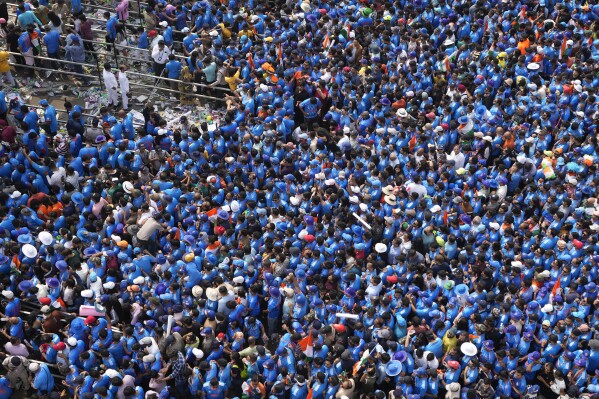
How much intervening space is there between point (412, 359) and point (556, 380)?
2.57 meters

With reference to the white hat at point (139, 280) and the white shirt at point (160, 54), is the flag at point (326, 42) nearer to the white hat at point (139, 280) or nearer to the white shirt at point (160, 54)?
the white shirt at point (160, 54)

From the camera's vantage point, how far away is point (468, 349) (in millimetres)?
15156

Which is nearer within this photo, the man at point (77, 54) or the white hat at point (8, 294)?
the white hat at point (8, 294)

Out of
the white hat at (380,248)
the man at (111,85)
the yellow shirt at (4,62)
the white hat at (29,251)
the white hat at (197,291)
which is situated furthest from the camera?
the yellow shirt at (4,62)

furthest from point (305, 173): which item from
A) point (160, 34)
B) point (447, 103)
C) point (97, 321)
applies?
point (160, 34)

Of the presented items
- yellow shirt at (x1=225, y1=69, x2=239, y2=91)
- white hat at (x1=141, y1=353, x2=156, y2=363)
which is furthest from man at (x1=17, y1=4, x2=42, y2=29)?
white hat at (x1=141, y1=353, x2=156, y2=363)

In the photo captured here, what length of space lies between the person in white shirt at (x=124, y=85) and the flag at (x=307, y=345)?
9.16 meters

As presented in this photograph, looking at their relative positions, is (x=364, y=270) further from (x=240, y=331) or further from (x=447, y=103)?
(x=447, y=103)

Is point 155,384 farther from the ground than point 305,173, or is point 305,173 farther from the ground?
point 305,173

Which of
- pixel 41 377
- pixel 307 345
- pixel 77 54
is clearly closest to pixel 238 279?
pixel 307 345

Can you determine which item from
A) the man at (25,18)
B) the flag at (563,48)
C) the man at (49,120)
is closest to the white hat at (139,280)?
the man at (49,120)

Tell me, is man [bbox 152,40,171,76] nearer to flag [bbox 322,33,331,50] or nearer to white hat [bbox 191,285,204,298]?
flag [bbox 322,33,331,50]

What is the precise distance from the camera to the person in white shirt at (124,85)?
21141 millimetres

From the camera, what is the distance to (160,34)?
935 inches
